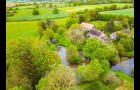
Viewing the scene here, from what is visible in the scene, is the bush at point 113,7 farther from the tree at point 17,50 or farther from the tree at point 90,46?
the tree at point 17,50

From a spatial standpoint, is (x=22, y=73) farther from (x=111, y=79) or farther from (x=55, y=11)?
(x=111, y=79)

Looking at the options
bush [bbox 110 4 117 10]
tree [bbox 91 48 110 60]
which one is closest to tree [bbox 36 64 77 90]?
tree [bbox 91 48 110 60]

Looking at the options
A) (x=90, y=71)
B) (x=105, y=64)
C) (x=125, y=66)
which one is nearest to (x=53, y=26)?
(x=90, y=71)

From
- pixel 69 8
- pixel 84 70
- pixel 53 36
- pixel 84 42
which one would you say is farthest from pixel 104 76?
pixel 69 8

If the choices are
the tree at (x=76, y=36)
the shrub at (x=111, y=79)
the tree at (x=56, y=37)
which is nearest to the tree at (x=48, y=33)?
the tree at (x=56, y=37)

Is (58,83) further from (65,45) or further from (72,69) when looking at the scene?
(65,45)

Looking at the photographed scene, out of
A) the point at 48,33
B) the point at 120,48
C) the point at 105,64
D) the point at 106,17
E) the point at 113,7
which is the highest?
the point at 113,7

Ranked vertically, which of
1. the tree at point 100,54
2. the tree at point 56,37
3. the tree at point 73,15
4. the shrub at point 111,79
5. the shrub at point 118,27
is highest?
the tree at point 73,15
